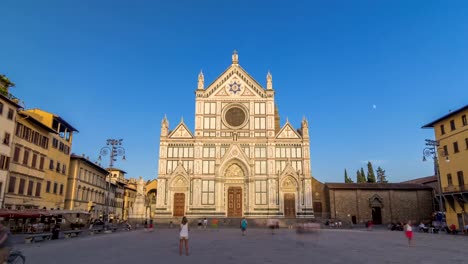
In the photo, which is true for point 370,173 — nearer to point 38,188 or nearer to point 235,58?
point 235,58

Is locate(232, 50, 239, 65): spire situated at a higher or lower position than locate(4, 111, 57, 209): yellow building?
higher

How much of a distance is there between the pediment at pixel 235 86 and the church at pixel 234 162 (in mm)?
154

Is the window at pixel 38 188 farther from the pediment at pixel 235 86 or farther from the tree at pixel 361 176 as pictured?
the tree at pixel 361 176

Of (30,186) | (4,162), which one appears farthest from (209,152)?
(4,162)

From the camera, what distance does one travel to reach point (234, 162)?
4831cm

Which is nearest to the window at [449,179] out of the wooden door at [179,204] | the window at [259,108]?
the window at [259,108]

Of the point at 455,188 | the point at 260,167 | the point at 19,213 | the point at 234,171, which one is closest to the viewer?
the point at 19,213

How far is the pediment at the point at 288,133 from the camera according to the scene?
49.1 meters

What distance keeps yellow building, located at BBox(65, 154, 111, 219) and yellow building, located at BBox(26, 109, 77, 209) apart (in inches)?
70.3

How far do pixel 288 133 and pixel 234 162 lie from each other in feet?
29.9

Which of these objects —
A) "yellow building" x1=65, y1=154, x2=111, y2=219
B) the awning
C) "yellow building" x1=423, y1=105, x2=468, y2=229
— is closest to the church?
"yellow building" x1=65, y1=154, x2=111, y2=219

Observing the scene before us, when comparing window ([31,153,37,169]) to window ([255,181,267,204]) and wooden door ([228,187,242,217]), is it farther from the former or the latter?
window ([255,181,267,204])

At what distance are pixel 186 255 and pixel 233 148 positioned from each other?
3473cm

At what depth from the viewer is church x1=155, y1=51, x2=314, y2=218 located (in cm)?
4644
